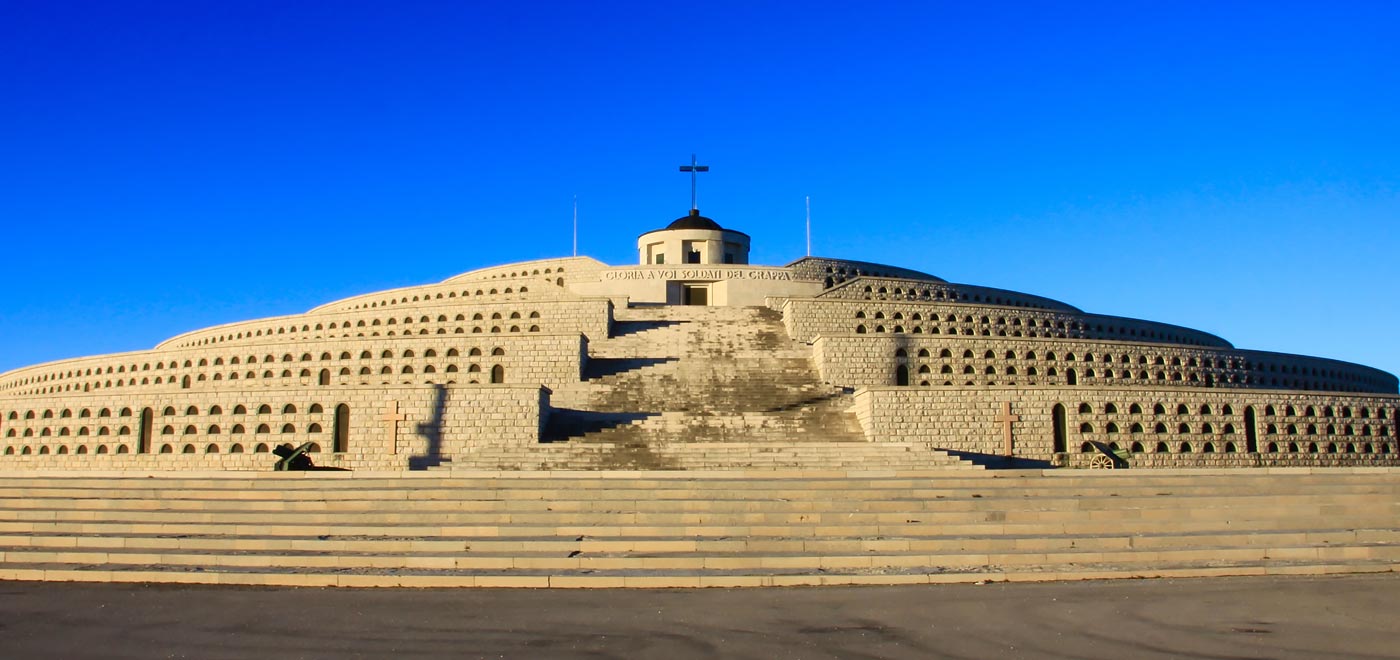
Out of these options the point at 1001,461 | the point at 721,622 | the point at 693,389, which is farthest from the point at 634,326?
the point at 721,622

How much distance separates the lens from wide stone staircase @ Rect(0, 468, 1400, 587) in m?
13.8

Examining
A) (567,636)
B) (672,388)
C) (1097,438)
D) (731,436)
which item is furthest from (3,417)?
(1097,438)

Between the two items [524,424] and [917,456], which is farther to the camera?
[524,424]

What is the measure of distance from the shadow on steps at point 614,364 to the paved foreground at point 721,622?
1676 cm

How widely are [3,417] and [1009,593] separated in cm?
2772

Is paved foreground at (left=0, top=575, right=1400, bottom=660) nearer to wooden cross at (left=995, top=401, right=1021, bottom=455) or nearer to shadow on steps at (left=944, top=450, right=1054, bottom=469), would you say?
wooden cross at (left=995, top=401, right=1021, bottom=455)

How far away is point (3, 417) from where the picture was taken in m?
29.4

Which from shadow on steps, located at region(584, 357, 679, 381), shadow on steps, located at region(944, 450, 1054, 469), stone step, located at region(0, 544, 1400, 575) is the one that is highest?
shadow on steps, located at region(584, 357, 679, 381)

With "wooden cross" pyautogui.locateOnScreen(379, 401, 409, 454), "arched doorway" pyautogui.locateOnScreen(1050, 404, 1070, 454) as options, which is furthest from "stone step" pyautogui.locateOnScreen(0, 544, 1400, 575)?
"arched doorway" pyautogui.locateOnScreen(1050, 404, 1070, 454)

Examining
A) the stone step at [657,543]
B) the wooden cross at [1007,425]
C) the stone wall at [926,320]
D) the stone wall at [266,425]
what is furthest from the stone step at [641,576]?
the stone wall at [926,320]

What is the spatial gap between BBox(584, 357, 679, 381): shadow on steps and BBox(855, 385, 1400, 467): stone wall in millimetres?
6135

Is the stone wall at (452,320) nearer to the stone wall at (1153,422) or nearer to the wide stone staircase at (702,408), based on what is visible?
the wide stone staircase at (702,408)

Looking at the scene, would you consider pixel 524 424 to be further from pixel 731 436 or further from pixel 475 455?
pixel 731 436

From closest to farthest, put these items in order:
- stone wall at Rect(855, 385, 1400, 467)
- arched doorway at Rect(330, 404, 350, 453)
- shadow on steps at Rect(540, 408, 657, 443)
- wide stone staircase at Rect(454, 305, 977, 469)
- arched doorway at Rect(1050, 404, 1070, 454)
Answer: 1. wide stone staircase at Rect(454, 305, 977, 469)
2. shadow on steps at Rect(540, 408, 657, 443)
3. stone wall at Rect(855, 385, 1400, 467)
4. arched doorway at Rect(330, 404, 350, 453)
5. arched doorway at Rect(1050, 404, 1070, 454)
